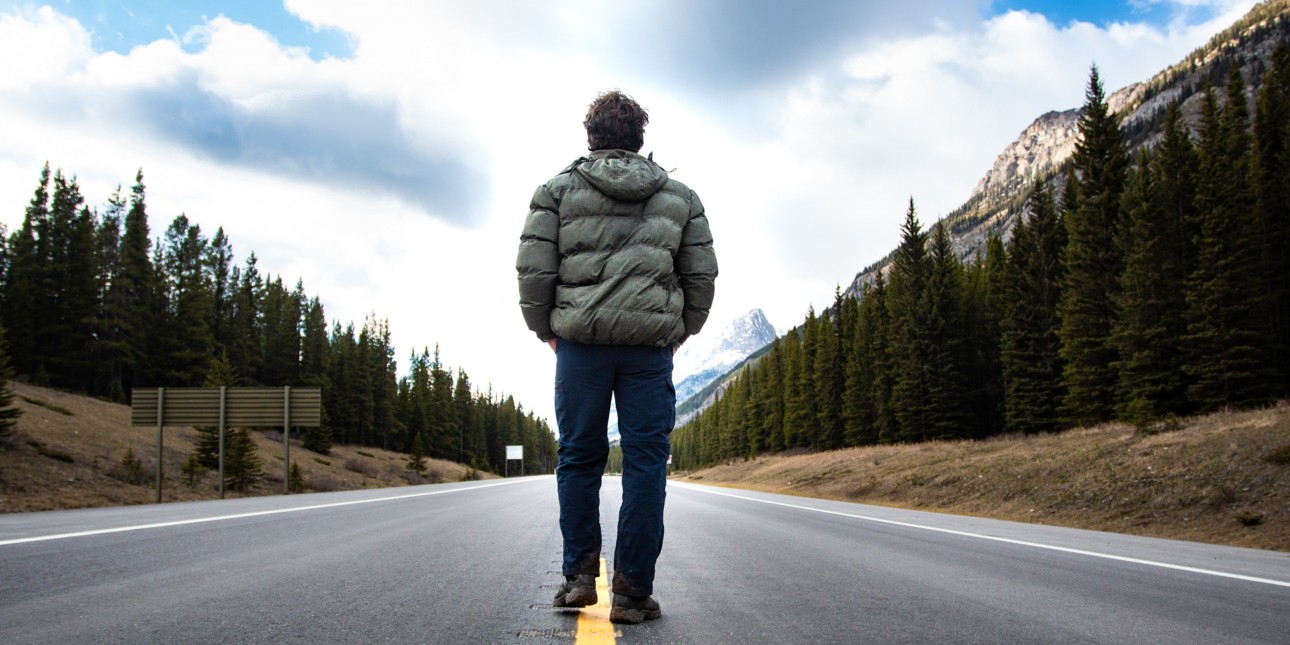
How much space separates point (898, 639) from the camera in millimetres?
2693

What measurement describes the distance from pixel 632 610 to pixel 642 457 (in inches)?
25.1

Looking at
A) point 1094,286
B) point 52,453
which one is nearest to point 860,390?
point 1094,286

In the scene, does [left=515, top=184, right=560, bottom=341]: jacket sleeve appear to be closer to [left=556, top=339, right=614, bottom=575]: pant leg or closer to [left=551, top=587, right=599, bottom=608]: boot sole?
[left=556, top=339, right=614, bottom=575]: pant leg

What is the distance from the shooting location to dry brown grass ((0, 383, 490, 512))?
1495 cm

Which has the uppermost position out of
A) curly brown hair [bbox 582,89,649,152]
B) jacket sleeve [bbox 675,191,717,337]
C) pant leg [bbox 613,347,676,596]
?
curly brown hair [bbox 582,89,649,152]

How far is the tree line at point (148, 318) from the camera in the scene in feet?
163

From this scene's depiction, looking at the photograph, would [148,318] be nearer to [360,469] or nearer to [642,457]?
[360,469]

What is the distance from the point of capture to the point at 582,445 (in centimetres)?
320

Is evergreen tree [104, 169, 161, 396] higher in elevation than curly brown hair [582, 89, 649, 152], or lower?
higher

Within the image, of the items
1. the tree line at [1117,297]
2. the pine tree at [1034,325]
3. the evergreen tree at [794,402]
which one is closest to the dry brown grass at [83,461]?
the tree line at [1117,297]

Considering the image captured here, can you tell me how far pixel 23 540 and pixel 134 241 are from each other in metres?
62.5

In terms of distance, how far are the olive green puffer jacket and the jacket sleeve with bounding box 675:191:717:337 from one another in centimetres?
3

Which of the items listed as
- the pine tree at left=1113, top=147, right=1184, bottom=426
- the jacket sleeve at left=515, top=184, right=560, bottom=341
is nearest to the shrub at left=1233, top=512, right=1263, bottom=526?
the jacket sleeve at left=515, top=184, right=560, bottom=341

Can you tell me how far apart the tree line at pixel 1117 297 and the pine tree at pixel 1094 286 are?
0.25ft
